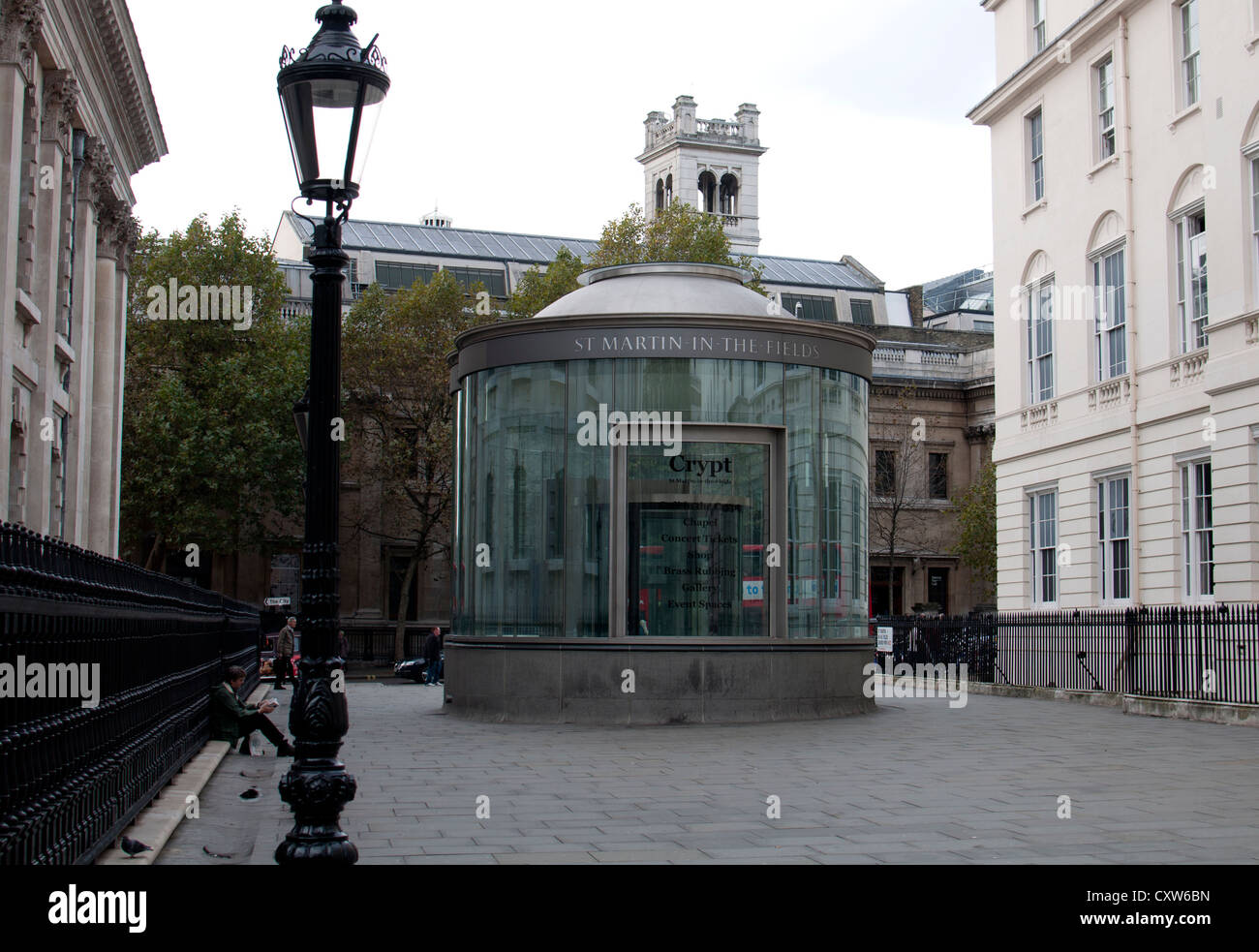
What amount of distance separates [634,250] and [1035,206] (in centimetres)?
1767

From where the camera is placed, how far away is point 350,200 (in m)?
7.89

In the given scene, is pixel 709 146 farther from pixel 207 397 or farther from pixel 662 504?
pixel 662 504

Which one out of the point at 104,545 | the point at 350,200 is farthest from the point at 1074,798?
the point at 104,545

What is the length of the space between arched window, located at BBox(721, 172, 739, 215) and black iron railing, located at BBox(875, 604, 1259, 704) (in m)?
68.6

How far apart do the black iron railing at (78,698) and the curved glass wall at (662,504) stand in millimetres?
6390

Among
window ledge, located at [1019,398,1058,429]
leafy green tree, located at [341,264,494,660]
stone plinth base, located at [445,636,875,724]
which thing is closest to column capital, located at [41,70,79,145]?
A: leafy green tree, located at [341,264,494,660]

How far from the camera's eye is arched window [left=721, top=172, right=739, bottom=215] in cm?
9962

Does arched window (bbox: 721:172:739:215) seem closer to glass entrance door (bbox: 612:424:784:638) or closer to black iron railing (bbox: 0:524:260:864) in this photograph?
glass entrance door (bbox: 612:424:784:638)

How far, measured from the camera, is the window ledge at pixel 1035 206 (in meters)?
32.0

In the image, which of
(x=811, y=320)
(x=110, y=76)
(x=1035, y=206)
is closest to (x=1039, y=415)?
(x=1035, y=206)

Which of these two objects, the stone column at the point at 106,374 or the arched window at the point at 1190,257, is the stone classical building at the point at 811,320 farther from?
the arched window at the point at 1190,257

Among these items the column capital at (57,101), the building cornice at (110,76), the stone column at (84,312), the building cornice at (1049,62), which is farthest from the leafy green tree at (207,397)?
the building cornice at (1049,62)
